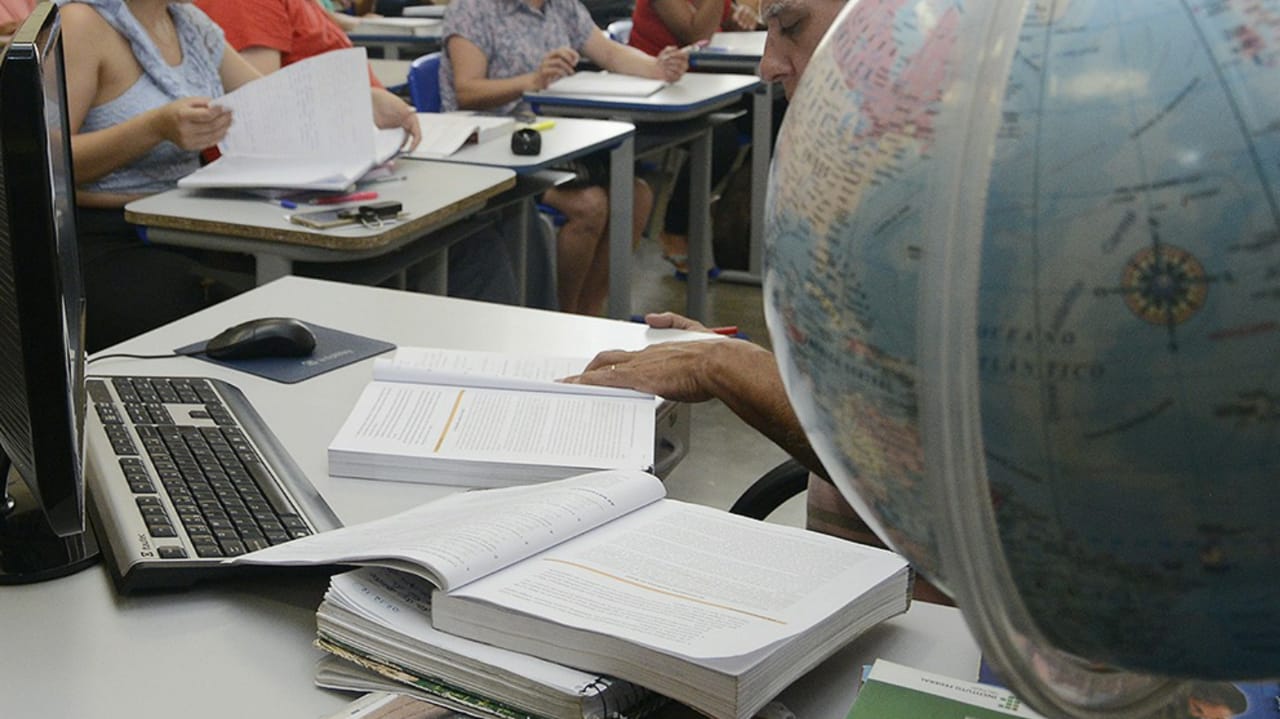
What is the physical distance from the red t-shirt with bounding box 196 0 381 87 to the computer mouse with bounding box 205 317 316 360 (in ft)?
6.00

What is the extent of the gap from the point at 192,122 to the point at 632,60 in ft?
7.22

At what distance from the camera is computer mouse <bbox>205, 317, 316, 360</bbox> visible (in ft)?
5.38

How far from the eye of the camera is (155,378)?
1.53 m

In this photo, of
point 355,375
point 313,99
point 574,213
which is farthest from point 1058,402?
point 574,213

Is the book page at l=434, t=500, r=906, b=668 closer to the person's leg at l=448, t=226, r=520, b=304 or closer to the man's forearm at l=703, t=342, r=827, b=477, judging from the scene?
the man's forearm at l=703, t=342, r=827, b=477

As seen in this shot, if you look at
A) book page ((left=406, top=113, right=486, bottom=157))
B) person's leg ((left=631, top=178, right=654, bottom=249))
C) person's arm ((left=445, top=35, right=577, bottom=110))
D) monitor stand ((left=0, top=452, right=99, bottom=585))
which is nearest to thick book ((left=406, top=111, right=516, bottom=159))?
book page ((left=406, top=113, right=486, bottom=157))

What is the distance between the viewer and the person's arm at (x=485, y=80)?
13.3 feet

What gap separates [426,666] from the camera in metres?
0.95

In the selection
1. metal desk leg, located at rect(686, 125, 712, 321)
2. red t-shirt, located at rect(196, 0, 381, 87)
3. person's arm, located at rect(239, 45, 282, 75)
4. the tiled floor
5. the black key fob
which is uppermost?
red t-shirt, located at rect(196, 0, 381, 87)

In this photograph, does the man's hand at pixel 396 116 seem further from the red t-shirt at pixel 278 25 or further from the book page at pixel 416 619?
the book page at pixel 416 619

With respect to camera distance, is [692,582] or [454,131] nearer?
[692,582]

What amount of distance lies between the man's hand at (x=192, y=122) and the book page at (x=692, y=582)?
1710 millimetres

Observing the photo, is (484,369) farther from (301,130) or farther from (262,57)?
(262,57)

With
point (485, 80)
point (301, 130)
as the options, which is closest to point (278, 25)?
point (485, 80)
